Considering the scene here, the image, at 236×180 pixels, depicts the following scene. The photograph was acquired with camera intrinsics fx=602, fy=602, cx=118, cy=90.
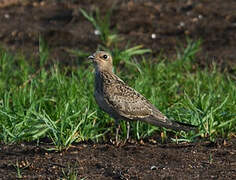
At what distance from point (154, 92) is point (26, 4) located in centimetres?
537

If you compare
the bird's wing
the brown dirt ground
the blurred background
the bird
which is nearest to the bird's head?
the bird

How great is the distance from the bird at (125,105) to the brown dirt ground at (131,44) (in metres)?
0.25

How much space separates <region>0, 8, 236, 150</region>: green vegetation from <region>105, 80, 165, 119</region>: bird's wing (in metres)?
0.31

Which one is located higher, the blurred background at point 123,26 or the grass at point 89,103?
the blurred background at point 123,26

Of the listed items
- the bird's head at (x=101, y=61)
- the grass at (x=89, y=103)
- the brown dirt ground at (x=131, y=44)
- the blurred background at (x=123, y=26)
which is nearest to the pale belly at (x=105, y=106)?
the grass at (x=89, y=103)

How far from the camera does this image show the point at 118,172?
5.55 meters

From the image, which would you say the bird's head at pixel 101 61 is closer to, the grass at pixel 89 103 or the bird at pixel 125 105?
the bird at pixel 125 105

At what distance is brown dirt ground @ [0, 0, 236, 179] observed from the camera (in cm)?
563

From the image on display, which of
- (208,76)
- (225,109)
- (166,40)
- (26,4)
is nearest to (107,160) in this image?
(225,109)

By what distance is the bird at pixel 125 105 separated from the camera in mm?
6378

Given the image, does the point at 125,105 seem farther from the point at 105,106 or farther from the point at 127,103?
the point at 105,106

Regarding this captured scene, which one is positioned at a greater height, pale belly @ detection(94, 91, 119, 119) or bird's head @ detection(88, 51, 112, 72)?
bird's head @ detection(88, 51, 112, 72)

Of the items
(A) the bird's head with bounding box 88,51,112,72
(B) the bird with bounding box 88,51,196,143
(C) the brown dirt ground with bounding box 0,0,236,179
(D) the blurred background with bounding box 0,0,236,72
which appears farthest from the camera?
(D) the blurred background with bounding box 0,0,236,72

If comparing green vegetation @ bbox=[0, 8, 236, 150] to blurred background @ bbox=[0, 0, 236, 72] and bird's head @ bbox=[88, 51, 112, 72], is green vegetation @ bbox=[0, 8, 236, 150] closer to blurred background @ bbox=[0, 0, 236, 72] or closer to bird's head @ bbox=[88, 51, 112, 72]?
bird's head @ bbox=[88, 51, 112, 72]
